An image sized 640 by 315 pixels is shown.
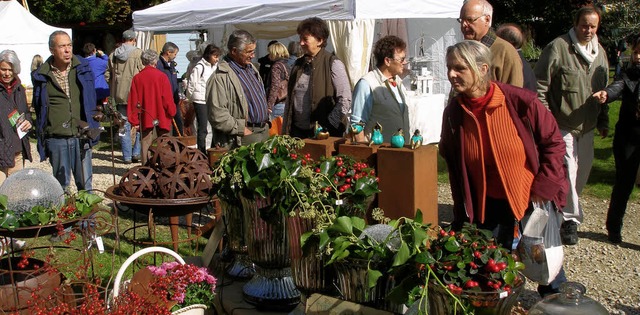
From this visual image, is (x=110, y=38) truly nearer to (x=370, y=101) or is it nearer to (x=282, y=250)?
(x=370, y=101)

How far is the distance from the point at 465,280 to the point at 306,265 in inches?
32.0

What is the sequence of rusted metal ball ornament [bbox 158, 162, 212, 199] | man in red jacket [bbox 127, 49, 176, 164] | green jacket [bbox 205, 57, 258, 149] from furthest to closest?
man in red jacket [bbox 127, 49, 176, 164] → green jacket [bbox 205, 57, 258, 149] → rusted metal ball ornament [bbox 158, 162, 212, 199]

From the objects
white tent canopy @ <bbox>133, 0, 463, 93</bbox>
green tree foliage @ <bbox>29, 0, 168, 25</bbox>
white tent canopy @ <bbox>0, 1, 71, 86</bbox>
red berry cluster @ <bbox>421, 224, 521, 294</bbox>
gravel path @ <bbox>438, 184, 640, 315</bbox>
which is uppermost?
green tree foliage @ <bbox>29, 0, 168, 25</bbox>

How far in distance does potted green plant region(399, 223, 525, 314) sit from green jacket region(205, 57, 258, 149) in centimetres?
365

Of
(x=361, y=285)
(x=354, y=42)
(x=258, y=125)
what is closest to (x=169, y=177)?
(x=361, y=285)

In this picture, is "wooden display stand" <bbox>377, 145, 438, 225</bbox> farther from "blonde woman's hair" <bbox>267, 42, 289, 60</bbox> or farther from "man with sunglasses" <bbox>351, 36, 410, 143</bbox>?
"blonde woman's hair" <bbox>267, 42, 289, 60</bbox>

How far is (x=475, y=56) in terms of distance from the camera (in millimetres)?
3018

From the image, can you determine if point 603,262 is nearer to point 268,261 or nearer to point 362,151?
point 362,151

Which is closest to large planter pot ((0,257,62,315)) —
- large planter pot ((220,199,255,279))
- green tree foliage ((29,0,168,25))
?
large planter pot ((220,199,255,279))

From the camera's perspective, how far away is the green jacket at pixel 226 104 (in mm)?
5723

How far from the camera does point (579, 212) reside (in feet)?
19.1

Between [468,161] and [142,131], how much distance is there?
542 cm

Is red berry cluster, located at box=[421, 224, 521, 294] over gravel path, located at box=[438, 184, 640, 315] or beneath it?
over

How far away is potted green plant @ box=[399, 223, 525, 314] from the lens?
210 cm
